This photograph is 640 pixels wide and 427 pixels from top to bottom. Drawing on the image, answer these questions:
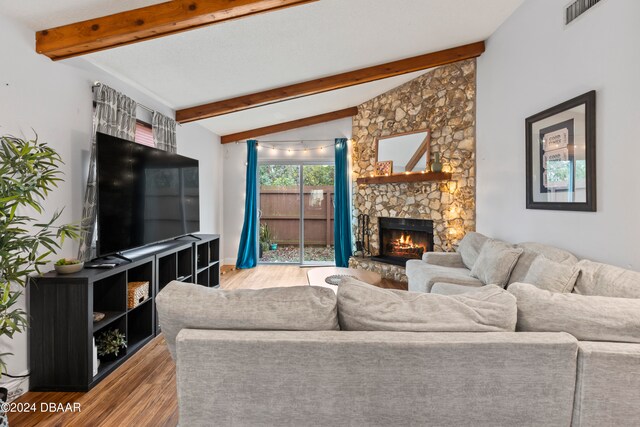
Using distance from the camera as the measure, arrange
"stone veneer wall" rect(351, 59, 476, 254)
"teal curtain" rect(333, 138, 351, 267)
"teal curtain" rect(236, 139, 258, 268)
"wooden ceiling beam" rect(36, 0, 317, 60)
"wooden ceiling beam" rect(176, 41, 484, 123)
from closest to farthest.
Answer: "wooden ceiling beam" rect(36, 0, 317, 60) → "wooden ceiling beam" rect(176, 41, 484, 123) → "stone veneer wall" rect(351, 59, 476, 254) → "teal curtain" rect(333, 138, 351, 267) → "teal curtain" rect(236, 139, 258, 268)

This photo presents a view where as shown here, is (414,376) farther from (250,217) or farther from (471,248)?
(250,217)

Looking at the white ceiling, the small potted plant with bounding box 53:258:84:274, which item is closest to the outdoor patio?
the white ceiling

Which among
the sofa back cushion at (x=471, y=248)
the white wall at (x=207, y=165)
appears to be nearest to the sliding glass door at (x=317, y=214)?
the white wall at (x=207, y=165)

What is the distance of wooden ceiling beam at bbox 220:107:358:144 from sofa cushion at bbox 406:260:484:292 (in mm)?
3326

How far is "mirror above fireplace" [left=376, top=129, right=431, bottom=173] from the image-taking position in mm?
5148

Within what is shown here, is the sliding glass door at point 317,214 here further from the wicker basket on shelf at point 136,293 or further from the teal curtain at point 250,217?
the wicker basket on shelf at point 136,293

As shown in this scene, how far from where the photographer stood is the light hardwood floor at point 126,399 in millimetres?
1998

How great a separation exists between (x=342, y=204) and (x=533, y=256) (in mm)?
3705

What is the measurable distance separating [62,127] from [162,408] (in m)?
2.13

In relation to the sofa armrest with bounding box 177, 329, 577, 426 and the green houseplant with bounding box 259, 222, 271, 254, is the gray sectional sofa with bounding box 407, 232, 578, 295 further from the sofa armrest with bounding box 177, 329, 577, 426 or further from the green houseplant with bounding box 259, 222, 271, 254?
the green houseplant with bounding box 259, 222, 271, 254

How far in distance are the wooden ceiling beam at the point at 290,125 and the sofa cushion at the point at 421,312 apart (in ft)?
17.5

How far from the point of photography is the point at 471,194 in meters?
4.63

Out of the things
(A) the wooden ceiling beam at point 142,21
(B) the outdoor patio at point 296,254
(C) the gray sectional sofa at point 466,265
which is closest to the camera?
(A) the wooden ceiling beam at point 142,21

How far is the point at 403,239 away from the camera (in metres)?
5.69
